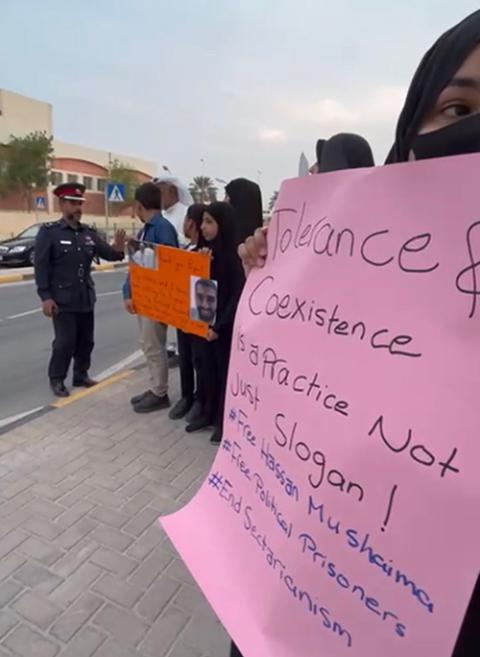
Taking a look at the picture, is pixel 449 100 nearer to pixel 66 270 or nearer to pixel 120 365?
pixel 66 270

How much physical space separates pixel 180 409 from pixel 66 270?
158 centimetres

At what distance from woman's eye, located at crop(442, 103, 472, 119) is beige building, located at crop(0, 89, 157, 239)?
25224 mm

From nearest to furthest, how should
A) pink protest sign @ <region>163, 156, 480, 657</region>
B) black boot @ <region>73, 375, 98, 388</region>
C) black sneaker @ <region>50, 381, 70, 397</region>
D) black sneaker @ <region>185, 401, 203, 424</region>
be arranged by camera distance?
pink protest sign @ <region>163, 156, 480, 657</region> < black sneaker @ <region>185, 401, 203, 424</region> < black sneaker @ <region>50, 381, 70, 397</region> < black boot @ <region>73, 375, 98, 388</region>

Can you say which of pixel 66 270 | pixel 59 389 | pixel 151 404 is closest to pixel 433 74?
pixel 151 404

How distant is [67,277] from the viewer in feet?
14.5

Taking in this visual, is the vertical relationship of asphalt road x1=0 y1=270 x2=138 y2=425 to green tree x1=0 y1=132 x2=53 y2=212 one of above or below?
below

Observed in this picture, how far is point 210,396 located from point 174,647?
6.94 ft

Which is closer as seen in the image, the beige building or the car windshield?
the car windshield

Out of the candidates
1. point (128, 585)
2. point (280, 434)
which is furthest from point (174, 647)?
point (280, 434)

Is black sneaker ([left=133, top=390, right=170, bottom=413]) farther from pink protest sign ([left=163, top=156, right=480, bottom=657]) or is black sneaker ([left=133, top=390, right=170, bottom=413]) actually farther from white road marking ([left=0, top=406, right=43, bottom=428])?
pink protest sign ([left=163, top=156, right=480, bottom=657])

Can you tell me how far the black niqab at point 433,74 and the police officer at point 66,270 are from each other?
374 centimetres

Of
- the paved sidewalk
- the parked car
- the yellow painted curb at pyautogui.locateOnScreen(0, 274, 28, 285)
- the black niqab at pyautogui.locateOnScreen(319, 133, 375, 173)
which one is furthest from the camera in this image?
the parked car

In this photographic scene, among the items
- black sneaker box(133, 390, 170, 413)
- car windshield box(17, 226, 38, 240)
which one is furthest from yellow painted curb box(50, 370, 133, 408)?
car windshield box(17, 226, 38, 240)

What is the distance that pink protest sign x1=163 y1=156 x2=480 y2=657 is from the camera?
733mm
